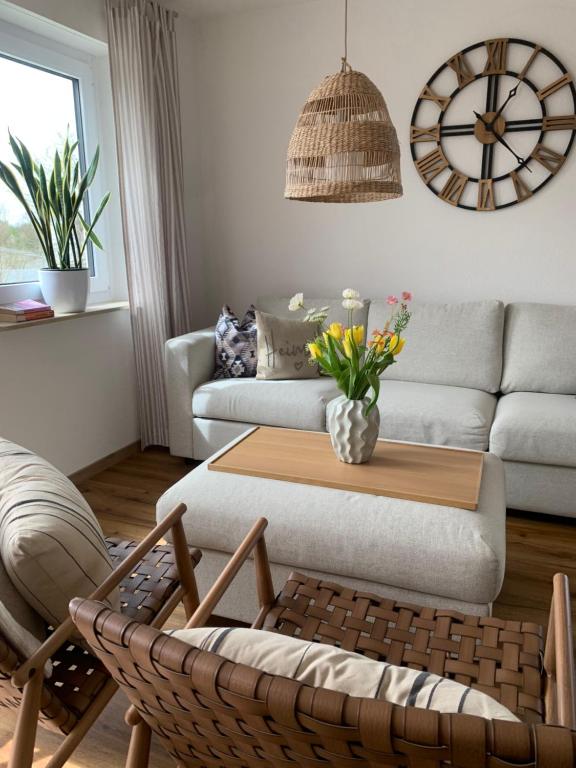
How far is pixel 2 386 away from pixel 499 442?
6.98 ft

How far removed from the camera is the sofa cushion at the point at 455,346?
302 centimetres

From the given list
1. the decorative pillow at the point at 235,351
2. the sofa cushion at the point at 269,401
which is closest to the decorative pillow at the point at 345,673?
the sofa cushion at the point at 269,401

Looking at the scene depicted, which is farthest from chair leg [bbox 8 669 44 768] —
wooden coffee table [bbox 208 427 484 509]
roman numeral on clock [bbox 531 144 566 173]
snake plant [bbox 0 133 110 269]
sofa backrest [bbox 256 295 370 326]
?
roman numeral on clock [bbox 531 144 566 173]

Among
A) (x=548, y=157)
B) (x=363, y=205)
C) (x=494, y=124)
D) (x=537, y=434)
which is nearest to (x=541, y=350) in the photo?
(x=537, y=434)

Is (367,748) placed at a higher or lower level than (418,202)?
lower

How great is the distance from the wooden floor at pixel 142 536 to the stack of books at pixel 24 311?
0.88 meters

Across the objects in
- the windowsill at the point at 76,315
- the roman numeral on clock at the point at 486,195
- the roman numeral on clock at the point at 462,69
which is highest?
the roman numeral on clock at the point at 462,69

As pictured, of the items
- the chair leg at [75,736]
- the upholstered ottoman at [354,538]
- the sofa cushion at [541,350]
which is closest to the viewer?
the chair leg at [75,736]

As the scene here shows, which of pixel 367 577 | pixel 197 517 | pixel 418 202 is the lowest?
pixel 367 577

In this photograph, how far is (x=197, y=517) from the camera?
6.00 feet

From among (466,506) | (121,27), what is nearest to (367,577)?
(466,506)

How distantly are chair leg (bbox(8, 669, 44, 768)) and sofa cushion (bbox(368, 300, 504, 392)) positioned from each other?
7.97 feet

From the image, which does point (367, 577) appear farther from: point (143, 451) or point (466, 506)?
point (143, 451)

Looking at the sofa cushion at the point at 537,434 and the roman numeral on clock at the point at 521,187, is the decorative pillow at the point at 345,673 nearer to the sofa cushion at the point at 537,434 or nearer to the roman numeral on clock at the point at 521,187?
the sofa cushion at the point at 537,434
